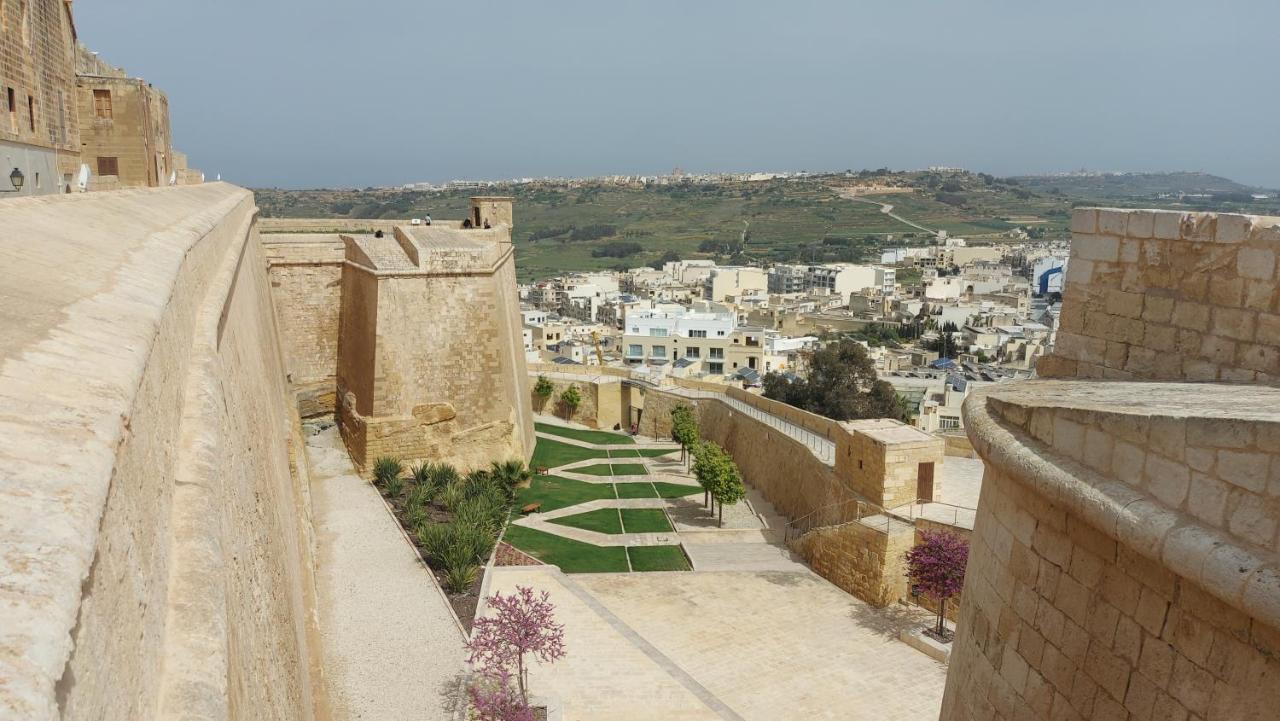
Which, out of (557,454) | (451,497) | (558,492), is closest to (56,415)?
(451,497)

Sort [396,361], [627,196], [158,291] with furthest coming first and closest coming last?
[627,196] → [396,361] → [158,291]

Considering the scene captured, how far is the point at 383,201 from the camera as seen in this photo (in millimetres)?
127812

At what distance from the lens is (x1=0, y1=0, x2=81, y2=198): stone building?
10469mm

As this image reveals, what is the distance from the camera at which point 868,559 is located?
14.0 m

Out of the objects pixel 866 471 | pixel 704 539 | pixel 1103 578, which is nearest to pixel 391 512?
pixel 704 539

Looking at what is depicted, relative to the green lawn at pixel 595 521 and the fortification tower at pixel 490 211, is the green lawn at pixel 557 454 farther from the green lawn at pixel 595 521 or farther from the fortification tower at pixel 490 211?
Result: the fortification tower at pixel 490 211

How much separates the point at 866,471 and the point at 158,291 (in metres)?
13.0

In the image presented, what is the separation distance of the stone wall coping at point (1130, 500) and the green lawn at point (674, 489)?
1640cm

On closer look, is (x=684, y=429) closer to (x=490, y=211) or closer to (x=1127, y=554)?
(x=490, y=211)

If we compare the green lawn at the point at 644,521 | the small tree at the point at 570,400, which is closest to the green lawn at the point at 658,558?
the green lawn at the point at 644,521

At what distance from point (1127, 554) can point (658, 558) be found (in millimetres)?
13424

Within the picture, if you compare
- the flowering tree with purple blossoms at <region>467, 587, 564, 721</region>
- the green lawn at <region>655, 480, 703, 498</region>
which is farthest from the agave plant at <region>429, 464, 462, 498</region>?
the green lawn at <region>655, 480, 703, 498</region>

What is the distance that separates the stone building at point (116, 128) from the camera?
16.2 metres

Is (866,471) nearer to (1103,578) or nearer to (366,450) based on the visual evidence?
(366,450)
